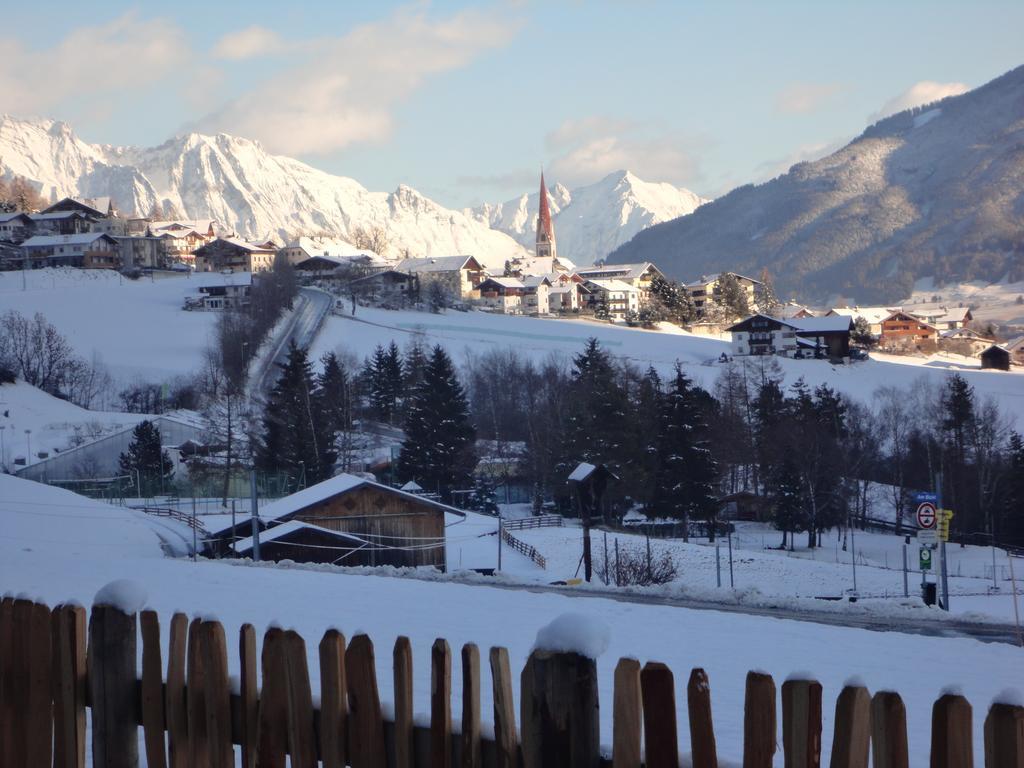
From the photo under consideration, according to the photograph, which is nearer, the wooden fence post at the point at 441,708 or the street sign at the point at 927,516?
the wooden fence post at the point at 441,708

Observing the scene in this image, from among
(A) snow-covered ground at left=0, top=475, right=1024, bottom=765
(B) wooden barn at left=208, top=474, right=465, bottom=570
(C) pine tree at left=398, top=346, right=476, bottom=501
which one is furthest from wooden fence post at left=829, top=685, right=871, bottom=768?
(C) pine tree at left=398, top=346, right=476, bottom=501

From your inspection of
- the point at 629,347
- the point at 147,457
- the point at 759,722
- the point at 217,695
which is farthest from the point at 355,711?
the point at 629,347

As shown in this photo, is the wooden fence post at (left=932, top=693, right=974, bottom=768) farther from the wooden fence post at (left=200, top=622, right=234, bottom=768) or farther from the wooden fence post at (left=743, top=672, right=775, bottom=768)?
the wooden fence post at (left=200, top=622, right=234, bottom=768)

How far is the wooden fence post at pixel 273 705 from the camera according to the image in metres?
2.97

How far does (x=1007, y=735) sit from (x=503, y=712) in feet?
3.57

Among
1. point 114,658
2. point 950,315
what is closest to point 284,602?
point 114,658

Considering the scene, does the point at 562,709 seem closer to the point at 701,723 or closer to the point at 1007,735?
the point at 701,723

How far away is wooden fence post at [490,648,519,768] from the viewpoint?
2.54 metres

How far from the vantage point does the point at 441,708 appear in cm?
269

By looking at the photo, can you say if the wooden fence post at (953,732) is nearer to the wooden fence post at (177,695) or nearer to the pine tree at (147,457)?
the wooden fence post at (177,695)

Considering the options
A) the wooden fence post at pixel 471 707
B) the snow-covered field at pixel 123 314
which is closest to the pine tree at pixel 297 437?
the snow-covered field at pixel 123 314

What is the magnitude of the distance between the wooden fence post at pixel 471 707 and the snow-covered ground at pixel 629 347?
199 feet

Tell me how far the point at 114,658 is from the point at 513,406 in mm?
55772

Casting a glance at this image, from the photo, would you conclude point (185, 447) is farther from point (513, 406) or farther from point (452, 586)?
point (452, 586)
